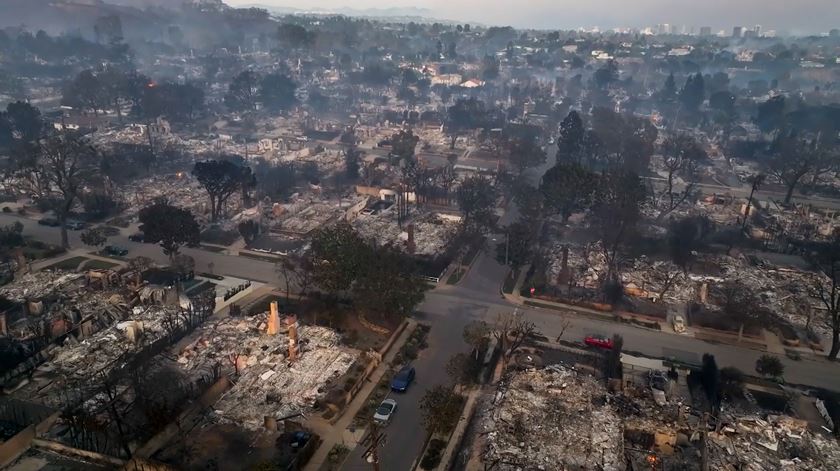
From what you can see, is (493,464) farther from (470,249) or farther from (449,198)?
(449,198)

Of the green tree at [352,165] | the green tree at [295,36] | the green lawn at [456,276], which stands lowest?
the green lawn at [456,276]

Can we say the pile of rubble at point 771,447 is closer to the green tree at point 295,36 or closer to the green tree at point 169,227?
the green tree at point 169,227

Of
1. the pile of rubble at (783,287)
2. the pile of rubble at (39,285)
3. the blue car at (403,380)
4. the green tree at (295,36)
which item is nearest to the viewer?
the blue car at (403,380)

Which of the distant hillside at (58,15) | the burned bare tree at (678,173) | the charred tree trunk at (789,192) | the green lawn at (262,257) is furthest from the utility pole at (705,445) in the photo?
the distant hillside at (58,15)

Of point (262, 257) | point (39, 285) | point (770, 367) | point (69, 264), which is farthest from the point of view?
point (262, 257)

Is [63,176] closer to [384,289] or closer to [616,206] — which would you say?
[384,289]

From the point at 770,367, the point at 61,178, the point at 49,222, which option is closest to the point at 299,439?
the point at 770,367

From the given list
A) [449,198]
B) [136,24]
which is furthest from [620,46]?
[136,24]

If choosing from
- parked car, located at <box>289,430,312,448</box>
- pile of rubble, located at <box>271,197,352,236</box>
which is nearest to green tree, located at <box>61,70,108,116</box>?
pile of rubble, located at <box>271,197,352,236</box>
